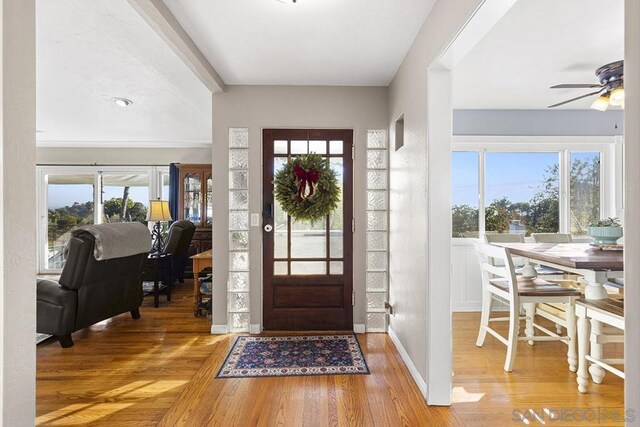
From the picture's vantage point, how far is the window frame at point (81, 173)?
6328 millimetres

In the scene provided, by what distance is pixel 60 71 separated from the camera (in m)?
3.11

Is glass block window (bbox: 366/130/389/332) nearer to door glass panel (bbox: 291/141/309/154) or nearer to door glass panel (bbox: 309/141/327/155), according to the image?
door glass panel (bbox: 309/141/327/155)

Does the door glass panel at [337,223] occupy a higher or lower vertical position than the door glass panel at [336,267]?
higher

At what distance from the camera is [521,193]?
4.20m

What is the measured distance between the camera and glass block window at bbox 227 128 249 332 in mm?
3354

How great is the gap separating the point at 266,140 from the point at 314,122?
0.51 m

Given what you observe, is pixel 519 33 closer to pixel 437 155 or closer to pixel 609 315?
pixel 437 155

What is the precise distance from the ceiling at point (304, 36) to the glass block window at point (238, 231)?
2.15 feet

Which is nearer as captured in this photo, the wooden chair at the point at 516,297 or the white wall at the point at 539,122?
the wooden chair at the point at 516,297

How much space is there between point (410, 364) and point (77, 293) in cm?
291

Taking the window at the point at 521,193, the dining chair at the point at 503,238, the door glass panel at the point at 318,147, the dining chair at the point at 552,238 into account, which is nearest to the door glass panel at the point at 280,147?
the door glass panel at the point at 318,147

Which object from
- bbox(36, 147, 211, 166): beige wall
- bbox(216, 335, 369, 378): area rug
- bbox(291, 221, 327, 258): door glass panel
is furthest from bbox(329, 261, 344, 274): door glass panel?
bbox(36, 147, 211, 166): beige wall

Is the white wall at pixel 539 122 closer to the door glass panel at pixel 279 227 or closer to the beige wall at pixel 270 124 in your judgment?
the beige wall at pixel 270 124

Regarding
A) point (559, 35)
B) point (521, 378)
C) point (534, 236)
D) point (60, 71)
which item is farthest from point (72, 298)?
point (534, 236)
